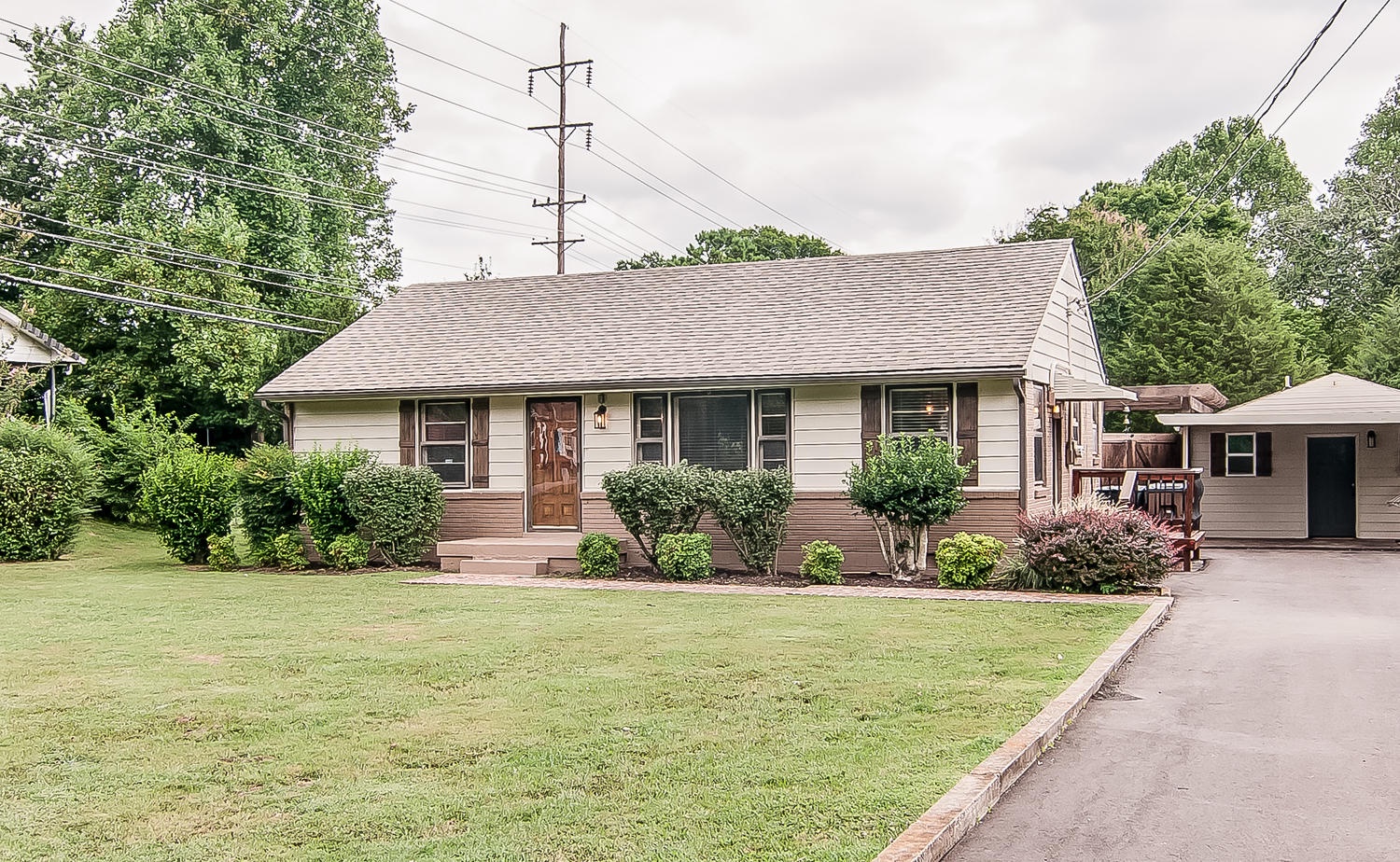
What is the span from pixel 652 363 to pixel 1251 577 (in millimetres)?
8558

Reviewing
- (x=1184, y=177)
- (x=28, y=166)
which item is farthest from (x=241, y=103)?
(x=1184, y=177)

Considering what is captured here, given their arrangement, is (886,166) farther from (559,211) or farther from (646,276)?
(646,276)

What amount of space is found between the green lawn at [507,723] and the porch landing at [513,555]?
12.9 ft

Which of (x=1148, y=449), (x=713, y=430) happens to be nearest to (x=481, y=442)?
(x=713, y=430)

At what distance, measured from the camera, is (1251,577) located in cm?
1520

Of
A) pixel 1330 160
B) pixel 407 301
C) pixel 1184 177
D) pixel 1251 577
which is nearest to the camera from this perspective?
pixel 1251 577

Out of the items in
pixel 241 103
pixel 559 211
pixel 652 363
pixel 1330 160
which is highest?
pixel 1330 160

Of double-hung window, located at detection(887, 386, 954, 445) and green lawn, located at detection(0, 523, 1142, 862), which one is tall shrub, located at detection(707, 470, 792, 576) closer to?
double-hung window, located at detection(887, 386, 954, 445)

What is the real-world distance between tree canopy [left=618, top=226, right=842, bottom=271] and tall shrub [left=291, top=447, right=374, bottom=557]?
2931cm

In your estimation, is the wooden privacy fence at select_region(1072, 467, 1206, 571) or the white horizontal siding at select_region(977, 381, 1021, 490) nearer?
the white horizontal siding at select_region(977, 381, 1021, 490)

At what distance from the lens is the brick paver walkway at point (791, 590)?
12.9 meters

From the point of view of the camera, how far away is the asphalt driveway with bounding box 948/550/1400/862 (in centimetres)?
492

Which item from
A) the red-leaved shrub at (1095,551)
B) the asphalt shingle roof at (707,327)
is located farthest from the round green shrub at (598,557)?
the red-leaved shrub at (1095,551)

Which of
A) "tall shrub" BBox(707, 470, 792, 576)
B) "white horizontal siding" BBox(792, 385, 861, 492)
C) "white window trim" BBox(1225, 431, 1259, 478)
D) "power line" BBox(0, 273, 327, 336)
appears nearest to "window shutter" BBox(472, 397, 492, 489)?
"tall shrub" BBox(707, 470, 792, 576)
